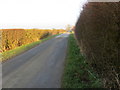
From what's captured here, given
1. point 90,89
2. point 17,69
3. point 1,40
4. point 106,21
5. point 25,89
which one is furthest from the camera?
point 1,40

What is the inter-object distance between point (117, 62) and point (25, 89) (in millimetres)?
3010

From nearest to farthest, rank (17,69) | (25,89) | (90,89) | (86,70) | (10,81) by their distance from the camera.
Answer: (90,89) → (25,89) → (10,81) → (86,70) → (17,69)

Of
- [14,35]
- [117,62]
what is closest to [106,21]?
[117,62]

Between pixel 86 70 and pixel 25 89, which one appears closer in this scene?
pixel 25 89

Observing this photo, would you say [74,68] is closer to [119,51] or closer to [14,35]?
[119,51]

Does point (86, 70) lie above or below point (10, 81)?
above

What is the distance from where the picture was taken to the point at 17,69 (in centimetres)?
627

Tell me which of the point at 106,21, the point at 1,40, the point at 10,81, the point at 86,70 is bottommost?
the point at 10,81

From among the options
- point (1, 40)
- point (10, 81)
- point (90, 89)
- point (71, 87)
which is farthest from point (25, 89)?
point (1, 40)

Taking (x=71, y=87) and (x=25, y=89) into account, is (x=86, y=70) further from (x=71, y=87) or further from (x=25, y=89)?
(x=25, y=89)

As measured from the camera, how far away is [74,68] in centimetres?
562

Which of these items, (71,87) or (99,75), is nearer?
(71,87)

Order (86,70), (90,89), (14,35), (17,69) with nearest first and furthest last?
(90,89)
(86,70)
(17,69)
(14,35)

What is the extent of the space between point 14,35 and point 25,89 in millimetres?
10988
